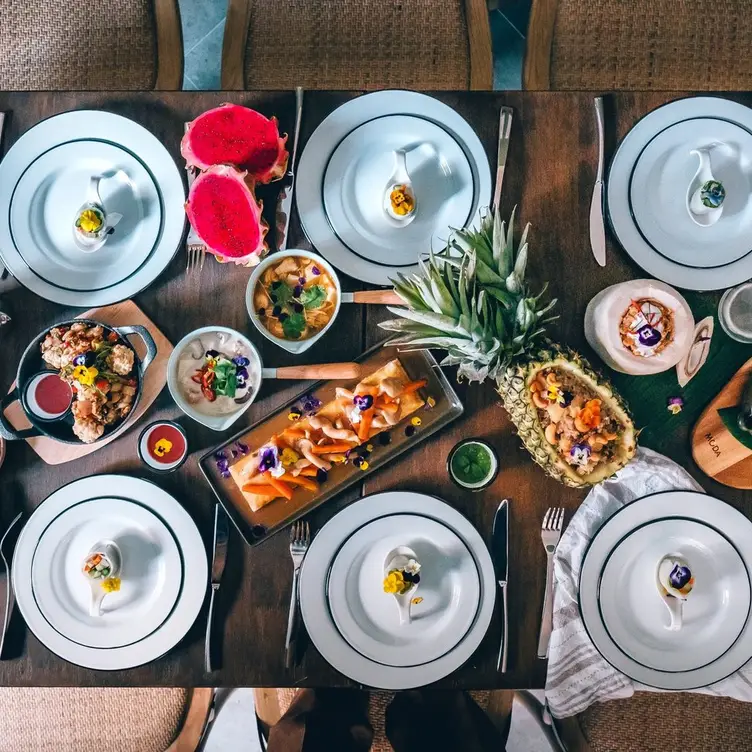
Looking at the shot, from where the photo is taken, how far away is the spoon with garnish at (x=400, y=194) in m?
1.59

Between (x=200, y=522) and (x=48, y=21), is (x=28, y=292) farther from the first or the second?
(x=48, y=21)

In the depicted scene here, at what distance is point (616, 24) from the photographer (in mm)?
1991

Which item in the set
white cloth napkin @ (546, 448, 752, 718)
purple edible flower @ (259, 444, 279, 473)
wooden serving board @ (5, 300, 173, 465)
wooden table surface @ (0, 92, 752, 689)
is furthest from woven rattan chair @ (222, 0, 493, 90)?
white cloth napkin @ (546, 448, 752, 718)

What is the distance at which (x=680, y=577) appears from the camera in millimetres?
1565

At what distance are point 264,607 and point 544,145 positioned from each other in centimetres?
149

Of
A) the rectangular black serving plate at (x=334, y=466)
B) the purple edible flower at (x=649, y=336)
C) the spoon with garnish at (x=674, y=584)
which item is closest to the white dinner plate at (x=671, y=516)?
the spoon with garnish at (x=674, y=584)

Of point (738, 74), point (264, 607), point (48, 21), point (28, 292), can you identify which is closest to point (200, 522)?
point (264, 607)

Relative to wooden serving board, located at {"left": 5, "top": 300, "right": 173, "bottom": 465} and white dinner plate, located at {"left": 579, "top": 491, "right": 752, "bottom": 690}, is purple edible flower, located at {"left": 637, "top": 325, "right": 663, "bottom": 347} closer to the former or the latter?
white dinner plate, located at {"left": 579, "top": 491, "right": 752, "bottom": 690}

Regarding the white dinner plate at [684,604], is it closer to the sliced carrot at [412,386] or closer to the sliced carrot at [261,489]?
the sliced carrot at [412,386]

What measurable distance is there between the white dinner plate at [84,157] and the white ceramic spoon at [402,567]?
3.26ft

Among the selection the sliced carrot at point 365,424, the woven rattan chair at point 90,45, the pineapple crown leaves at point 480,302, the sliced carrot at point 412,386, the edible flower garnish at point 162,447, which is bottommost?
the edible flower garnish at point 162,447

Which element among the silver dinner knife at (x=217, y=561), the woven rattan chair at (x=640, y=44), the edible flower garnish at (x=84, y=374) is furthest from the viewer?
the woven rattan chair at (x=640, y=44)

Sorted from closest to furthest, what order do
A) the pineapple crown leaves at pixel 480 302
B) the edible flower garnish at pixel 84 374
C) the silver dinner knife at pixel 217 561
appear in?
the pineapple crown leaves at pixel 480 302, the edible flower garnish at pixel 84 374, the silver dinner knife at pixel 217 561

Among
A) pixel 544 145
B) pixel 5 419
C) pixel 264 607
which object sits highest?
pixel 544 145
